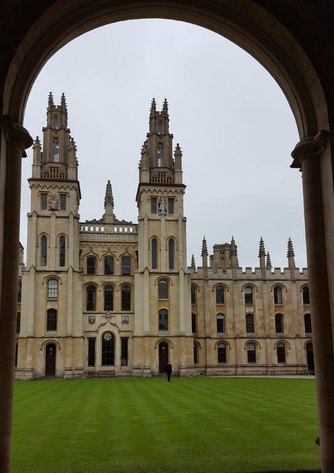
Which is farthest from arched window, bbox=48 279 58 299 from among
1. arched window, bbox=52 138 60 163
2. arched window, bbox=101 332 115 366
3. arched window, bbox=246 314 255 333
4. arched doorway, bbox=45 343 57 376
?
arched window, bbox=246 314 255 333

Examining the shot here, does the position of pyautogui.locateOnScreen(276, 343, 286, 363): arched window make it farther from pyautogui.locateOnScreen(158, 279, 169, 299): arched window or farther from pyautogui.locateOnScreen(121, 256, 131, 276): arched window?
pyautogui.locateOnScreen(121, 256, 131, 276): arched window

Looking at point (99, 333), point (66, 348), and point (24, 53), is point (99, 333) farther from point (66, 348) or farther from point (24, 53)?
point (24, 53)

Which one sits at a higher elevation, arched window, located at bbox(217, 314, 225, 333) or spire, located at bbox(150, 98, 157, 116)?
spire, located at bbox(150, 98, 157, 116)

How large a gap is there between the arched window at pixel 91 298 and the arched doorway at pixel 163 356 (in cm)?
798

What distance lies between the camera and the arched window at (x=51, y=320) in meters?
51.4

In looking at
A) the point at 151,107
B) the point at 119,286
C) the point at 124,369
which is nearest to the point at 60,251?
the point at 119,286

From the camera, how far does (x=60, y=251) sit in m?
52.9

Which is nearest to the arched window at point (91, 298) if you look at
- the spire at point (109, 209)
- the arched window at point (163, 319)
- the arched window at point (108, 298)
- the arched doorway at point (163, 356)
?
the arched window at point (108, 298)

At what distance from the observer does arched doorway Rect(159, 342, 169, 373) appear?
5191 cm

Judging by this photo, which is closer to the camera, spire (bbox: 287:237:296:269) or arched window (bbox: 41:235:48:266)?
arched window (bbox: 41:235:48:266)

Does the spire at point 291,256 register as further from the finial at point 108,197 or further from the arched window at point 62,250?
the arched window at point 62,250

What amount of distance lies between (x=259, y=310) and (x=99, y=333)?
18497mm

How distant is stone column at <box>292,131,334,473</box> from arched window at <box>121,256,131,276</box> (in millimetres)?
46545

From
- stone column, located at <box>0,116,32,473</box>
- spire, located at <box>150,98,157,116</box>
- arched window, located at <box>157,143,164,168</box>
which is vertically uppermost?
spire, located at <box>150,98,157,116</box>
